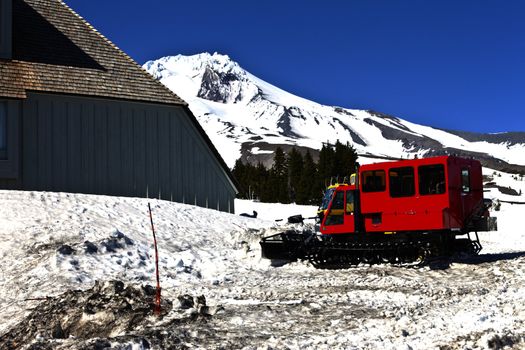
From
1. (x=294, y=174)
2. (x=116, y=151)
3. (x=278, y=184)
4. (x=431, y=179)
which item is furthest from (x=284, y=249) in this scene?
(x=294, y=174)

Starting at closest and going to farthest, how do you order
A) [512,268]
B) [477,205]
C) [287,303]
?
1. [287,303]
2. [512,268]
3. [477,205]

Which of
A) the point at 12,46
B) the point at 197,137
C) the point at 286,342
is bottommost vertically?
the point at 286,342

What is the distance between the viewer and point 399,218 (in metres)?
16.0

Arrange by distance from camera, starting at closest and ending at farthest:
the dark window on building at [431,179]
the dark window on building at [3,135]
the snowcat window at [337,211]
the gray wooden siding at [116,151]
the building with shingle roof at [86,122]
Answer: the dark window on building at [431,179]
the snowcat window at [337,211]
the dark window on building at [3,135]
the building with shingle roof at [86,122]
the gray wooden siding at [116,151]

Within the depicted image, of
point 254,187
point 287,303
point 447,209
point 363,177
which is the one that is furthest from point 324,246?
point 254,187

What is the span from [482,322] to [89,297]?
21.4ft

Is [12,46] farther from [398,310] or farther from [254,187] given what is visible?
[254,187]

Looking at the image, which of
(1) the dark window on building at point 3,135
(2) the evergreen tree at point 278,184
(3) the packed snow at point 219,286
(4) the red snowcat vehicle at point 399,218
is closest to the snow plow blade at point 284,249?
(4) the red snowcat vehicle at point 399,218

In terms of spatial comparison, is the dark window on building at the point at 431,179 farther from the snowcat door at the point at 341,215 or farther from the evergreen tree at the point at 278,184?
the evergreen tree at the point at 278,184

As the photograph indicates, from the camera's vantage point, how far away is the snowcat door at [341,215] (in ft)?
55.9

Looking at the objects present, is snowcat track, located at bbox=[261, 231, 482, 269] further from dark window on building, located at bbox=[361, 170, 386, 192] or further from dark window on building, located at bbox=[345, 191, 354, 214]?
dark window on building, located at bbox=[361, 170, 386, 192]

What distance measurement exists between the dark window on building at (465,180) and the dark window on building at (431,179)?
1.06 m

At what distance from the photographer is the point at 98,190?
68.6 feet

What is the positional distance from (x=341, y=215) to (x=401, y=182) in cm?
228
